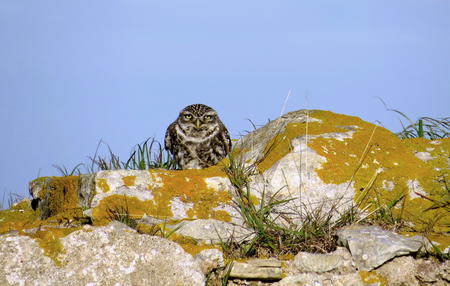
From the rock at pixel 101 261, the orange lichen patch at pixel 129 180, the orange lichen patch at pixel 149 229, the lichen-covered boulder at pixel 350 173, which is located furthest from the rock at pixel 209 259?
the orange lichen patch at pixel 129 180

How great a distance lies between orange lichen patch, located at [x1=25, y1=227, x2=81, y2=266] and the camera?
165 inches

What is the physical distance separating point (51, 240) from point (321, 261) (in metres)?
2.27

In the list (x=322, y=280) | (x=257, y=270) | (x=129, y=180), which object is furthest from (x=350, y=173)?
(x=129, y=180)

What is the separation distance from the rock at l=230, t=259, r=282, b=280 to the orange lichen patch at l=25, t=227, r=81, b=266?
1404mm

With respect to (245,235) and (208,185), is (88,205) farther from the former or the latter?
(245,235)

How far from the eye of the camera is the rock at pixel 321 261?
182 inches

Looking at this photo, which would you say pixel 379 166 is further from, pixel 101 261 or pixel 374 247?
pixel 101 261

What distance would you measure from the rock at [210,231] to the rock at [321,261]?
1.71 ft

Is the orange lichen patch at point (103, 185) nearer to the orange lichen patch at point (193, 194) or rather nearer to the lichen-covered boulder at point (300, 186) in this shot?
the lichen-covered boulder at point (300, 186)

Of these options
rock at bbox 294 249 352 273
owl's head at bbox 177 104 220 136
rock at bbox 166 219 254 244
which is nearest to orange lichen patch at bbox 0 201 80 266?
rock at bbox 166 219 254 244

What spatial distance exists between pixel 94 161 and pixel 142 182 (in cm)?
257

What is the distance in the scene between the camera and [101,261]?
4227 millimetres

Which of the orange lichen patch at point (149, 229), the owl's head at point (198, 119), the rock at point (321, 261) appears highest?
the owl's head at point (198, 119)

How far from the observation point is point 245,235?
16.1 ft
